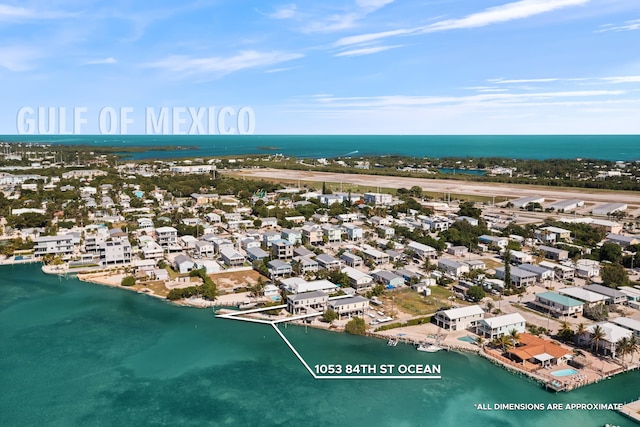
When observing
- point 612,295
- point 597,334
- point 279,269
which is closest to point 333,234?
point 279,269

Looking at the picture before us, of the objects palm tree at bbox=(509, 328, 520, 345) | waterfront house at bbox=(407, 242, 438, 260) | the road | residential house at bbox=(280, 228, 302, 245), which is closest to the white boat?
palm tree at bbox=(509, 328, 520, 345)

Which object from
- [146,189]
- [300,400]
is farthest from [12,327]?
[146,189]

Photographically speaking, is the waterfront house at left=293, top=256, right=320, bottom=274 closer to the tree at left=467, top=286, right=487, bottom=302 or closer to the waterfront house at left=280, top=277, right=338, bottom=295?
the waterfront house at left=280, top=277, right=338, bottom=295

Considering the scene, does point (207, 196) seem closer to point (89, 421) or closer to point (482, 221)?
point (482, 221)

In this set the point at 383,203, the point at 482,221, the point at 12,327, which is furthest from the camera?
the point at 383,203

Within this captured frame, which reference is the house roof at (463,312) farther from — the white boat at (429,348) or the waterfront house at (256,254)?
the waterfront house at (256,254)

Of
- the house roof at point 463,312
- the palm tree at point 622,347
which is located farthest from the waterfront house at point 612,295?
the house roof at point 463,312
